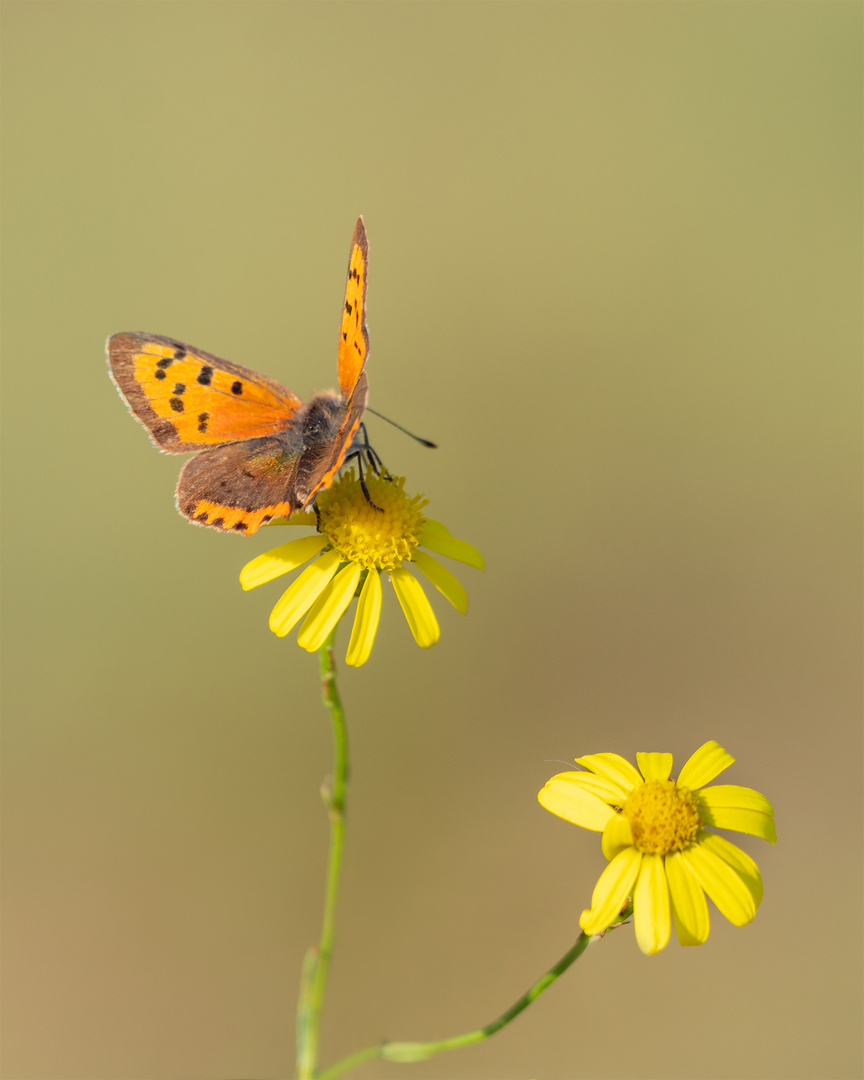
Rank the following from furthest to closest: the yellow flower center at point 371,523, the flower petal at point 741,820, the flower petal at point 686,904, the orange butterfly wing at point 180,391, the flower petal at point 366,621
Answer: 1. the orange butterfly wing at point 180,391
2. the yellow flower center at point 371,523
3. the flower petal at point 366,621
4. the flower petal at point 741,820
5. the flower petal at point 686,904

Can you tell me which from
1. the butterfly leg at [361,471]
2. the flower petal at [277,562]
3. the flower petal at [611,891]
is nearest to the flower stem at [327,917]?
the flower petal at [277,562]

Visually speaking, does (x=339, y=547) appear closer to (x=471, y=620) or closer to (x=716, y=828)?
(x=716, y=828)

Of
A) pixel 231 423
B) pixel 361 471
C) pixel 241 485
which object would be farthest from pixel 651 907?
pixel 231 423

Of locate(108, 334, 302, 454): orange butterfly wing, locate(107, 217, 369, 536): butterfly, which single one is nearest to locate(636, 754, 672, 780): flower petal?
locate(107, 217, 369, 536): butterfly

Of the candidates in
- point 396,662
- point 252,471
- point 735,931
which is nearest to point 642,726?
point 735,931

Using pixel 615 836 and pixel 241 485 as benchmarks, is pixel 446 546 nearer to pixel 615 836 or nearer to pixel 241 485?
pixel 241 485

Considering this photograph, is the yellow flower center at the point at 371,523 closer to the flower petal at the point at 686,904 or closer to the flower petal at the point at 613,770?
the flower petal at the point at 613,770
